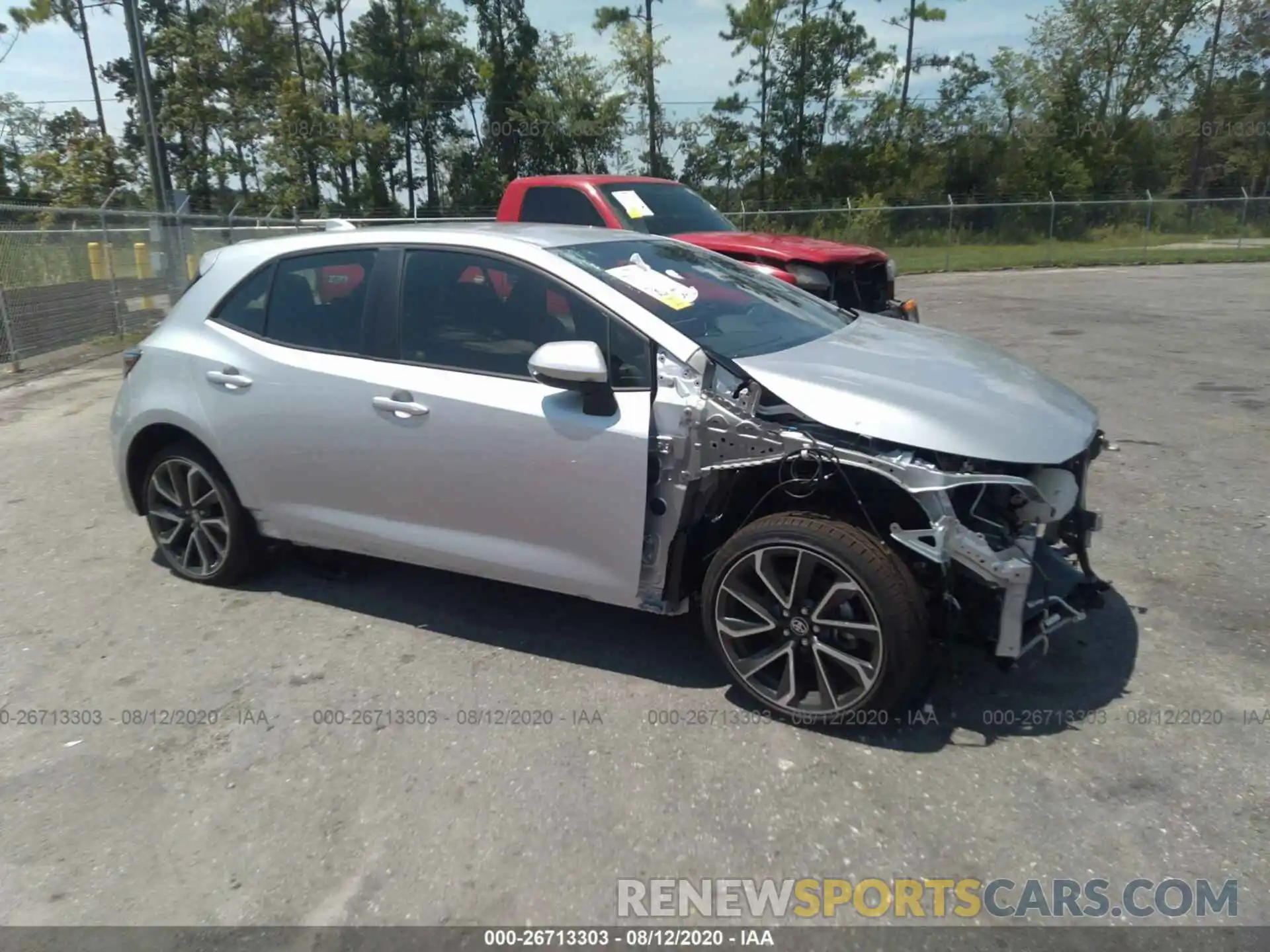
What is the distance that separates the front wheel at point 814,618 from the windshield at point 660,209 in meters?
6.28

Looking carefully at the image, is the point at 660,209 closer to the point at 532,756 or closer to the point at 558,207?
the point at 558,207

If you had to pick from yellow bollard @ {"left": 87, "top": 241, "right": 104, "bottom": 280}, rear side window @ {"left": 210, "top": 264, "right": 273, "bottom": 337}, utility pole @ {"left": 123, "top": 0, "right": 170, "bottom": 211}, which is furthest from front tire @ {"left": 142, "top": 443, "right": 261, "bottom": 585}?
utility pole @ {"left": 123, "top": 0, "right": 170, "bottom": 211}

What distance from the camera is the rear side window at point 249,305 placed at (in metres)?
4.84

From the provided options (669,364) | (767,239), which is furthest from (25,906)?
(767,239)

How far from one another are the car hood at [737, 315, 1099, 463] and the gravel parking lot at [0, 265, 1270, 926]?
954mm

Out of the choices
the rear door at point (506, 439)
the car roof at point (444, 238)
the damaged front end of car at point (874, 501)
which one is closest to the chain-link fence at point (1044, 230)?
the car roof at point (444, 238)

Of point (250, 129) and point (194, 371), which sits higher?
point (250, 129)

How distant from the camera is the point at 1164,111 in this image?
4391cm

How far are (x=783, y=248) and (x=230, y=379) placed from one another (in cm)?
535

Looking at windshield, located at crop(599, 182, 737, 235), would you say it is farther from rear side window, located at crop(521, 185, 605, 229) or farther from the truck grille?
the truck grille

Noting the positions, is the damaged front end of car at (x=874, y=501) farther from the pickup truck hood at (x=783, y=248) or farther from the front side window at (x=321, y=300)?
the pickup truck hood at (x=783, y=248)

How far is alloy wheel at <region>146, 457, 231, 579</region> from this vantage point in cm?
501

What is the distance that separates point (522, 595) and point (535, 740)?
4.40 ft

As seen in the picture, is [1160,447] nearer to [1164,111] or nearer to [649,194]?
[649,194]
